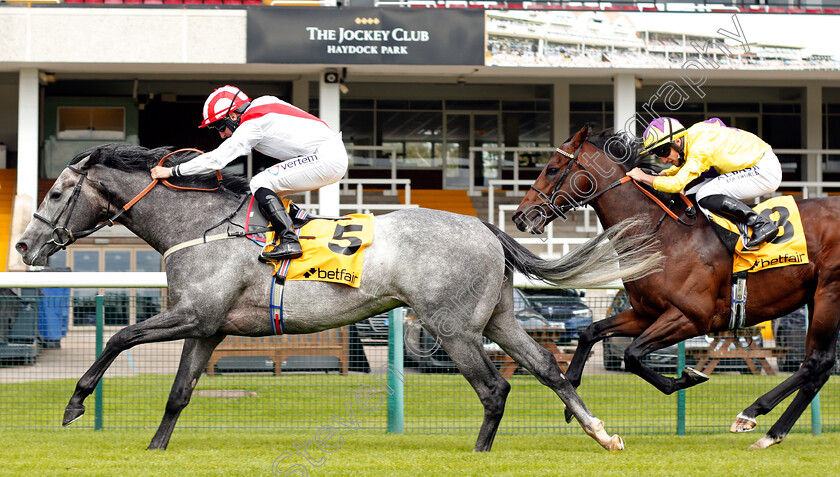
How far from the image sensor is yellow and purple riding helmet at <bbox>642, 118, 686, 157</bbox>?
6.48 m

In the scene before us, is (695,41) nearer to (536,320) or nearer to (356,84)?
(356,84)

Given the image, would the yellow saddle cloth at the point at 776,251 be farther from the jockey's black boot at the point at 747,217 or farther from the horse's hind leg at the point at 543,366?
the horse's hind leg at the point at 543,366

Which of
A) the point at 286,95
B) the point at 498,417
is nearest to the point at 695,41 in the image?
the point at 286,95

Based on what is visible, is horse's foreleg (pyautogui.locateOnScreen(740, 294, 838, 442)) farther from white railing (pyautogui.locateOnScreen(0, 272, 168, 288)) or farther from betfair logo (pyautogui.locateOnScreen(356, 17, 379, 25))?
betfair logo (pyautogui.locateOnScreen(356, 17, 379, 25))

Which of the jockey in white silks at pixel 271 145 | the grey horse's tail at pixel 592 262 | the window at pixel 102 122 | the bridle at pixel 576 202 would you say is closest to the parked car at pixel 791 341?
the bridle at pixel 576 202

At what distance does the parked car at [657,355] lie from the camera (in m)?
8.07

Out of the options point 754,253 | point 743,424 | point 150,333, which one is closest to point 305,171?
point 150,333

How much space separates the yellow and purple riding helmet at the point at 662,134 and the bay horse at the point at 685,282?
258 mm

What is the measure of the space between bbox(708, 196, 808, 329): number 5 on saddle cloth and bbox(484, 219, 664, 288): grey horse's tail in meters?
0.52

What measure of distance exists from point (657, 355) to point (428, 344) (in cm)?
205

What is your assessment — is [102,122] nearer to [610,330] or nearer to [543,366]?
[610,330]

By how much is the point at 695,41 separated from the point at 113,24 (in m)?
11.2

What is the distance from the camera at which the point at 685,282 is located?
6.29 meters

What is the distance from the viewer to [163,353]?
777 centimetres
